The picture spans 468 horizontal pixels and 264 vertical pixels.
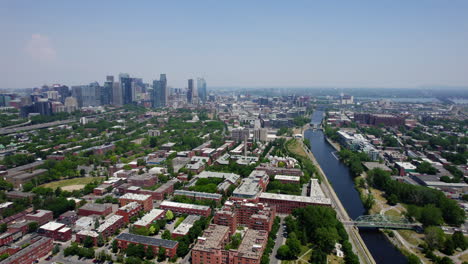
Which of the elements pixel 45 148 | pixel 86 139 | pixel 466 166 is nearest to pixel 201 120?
pixel 86 139

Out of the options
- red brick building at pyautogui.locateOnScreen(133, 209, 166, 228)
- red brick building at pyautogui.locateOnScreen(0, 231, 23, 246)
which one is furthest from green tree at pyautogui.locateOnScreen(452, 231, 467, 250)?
red brick building at pyautogui.locateOnScreen(0, 231, 23, 246)

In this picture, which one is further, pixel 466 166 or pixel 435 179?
pixel 466 166

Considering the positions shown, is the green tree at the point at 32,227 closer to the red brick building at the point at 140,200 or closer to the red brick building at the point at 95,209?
the red brick building at the point at 95,209

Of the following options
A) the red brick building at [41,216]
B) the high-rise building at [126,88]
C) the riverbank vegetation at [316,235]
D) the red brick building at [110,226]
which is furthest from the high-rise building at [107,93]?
the riverbank vegetation at [316,235]

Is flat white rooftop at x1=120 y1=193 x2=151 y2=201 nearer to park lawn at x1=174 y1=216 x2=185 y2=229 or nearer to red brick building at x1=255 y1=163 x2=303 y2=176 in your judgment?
park lawn at x1=174 y1=216 x2=185 y2=229

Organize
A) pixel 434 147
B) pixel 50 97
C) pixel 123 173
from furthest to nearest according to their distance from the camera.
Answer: pixel 50 97, pixel 434 147, pixel 123 173

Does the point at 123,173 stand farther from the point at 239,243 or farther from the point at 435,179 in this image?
the point at 435,179
